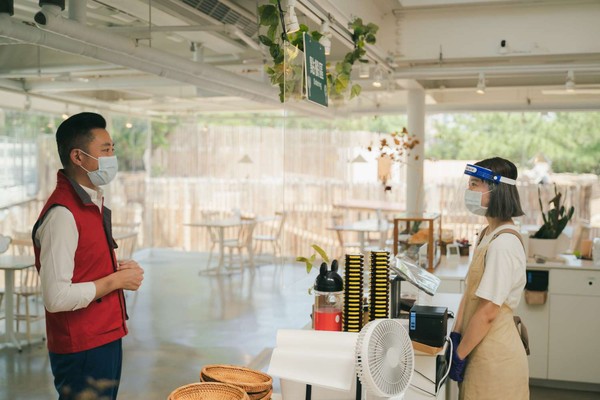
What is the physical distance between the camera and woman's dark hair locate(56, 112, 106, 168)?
8.21 ft

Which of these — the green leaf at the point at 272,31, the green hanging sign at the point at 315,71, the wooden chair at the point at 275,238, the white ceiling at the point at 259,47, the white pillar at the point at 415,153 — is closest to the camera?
the green hanging sign at the point at 315,71

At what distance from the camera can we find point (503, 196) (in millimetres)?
3043

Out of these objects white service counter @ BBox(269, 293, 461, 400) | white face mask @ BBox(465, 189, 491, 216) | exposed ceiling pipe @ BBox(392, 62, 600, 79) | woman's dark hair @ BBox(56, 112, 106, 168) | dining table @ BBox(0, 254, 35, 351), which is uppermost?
exposed ceiling pipe @ BBox(392, 62, 600, 79)

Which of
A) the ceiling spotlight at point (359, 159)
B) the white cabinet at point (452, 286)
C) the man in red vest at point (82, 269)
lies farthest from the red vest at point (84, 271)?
the ceiling spotlight at point (359, 159)

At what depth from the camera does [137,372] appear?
6.03 m

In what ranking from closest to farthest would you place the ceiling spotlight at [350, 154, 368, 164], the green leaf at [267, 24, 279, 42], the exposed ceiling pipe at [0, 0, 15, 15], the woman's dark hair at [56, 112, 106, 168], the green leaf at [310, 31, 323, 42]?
the woman's dark hair at [56, 112, 106, 168] < the green leaf at [267, 24, 279, 42] < the green leaf at [310, 31, 323, 42] < the exposed ceiling pipe at [0, 0, 15, 15] < the ceiling spotlight at [350, 154, 368, 164]

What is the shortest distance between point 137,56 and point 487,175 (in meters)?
2.91

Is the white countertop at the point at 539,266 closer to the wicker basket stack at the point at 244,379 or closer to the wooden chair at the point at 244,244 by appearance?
the wicker basket stack at the point at 244,379

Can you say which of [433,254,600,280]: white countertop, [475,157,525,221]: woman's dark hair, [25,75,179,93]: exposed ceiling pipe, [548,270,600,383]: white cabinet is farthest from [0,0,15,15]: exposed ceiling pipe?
[25,75,179,93]: exposed ceiling pipe

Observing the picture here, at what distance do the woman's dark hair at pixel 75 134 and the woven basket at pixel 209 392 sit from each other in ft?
3.25

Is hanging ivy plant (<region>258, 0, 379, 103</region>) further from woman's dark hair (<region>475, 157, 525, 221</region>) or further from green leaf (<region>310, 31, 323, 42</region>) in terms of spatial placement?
woman's dark hair (<region>475, 157, 525, 221</region>)

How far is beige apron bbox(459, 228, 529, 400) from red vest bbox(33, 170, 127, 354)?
159 centimetres

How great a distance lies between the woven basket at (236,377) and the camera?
2238mm

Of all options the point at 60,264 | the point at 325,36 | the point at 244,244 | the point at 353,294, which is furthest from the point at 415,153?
the point at 60,264
